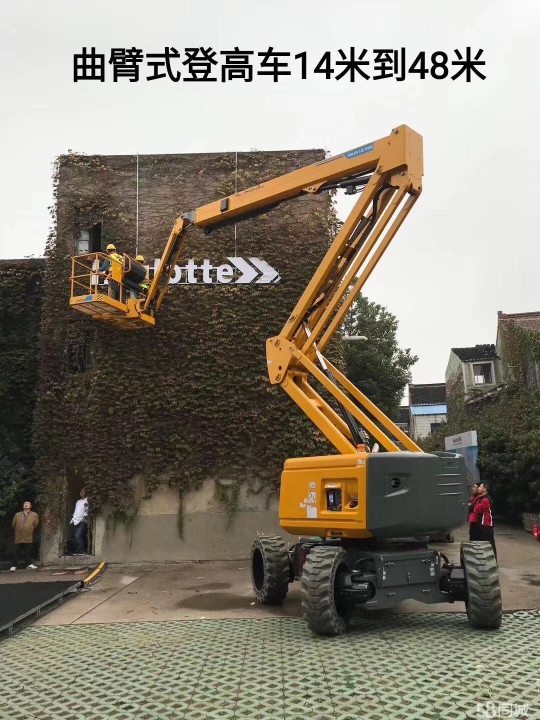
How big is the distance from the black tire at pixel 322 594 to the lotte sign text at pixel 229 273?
869cm

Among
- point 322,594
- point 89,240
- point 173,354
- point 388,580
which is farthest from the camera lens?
point 89,240

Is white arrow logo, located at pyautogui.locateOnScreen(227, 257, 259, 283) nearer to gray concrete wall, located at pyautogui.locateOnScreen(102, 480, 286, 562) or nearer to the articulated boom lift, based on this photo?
the articulated boom lift

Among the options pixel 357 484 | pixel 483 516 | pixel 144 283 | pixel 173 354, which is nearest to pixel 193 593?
pixel 357 484

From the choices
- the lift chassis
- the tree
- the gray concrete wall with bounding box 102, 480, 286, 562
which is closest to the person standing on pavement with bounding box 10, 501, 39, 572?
the gray concrete wall with bounding box 102, 480, 286, 562

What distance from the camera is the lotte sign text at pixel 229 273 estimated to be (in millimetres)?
14344

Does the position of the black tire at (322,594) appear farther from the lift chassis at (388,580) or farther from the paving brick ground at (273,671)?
the paving brick ground at (273,671)

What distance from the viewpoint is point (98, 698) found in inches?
197

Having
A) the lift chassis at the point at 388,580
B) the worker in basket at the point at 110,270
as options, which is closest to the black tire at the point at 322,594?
the lift chassis at the point at 388,580

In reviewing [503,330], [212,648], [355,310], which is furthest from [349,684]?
[355,310]

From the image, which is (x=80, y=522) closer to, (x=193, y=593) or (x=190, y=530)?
(x=190, y=530)

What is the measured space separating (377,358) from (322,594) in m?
23.1

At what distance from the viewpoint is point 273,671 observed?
5.48 meters

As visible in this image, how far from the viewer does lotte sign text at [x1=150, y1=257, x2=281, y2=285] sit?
14.3m

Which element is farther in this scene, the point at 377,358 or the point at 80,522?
the point at 377,358
